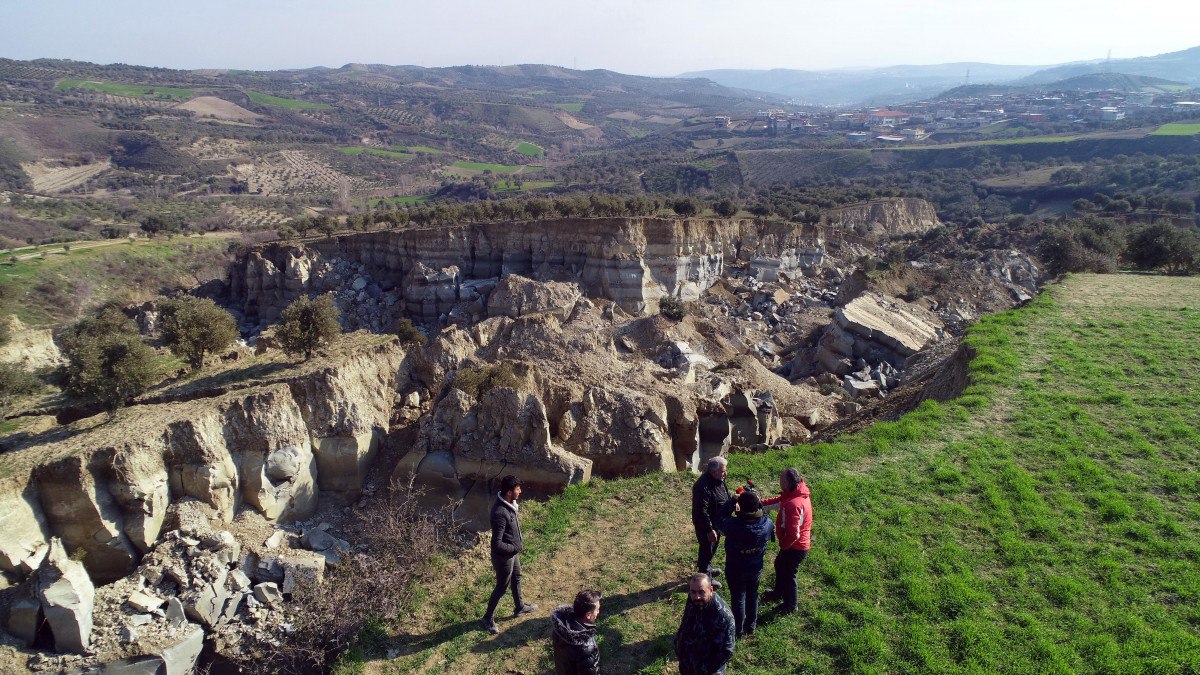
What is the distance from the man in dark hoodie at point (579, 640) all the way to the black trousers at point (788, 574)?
7.83ft

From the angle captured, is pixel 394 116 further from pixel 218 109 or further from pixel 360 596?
pixel 360 596

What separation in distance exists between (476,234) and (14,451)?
27274 millimetres

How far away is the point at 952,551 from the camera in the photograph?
7.59m

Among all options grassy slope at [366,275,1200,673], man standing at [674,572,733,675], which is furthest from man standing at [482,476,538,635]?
man standing at [674,572,733,675]

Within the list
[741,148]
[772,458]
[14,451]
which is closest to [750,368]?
[772,458]

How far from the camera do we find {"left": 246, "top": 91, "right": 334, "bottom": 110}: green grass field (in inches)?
5497

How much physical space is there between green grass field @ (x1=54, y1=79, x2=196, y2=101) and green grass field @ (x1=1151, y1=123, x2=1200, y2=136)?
564ft

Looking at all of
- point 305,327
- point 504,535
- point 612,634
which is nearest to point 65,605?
point 504,535

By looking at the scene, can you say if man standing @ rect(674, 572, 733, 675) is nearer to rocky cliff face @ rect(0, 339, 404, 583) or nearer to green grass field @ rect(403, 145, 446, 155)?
rocky cliff face @ rect(0, 339, 404, 583)

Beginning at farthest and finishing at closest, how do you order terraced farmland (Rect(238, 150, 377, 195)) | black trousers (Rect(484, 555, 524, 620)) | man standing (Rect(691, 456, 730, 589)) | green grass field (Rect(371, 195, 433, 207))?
terraced farmland (Rect(238, 150, 377, 195)), green grass field (Rect(371, 195, 433, 207)), black trousers (Rect(484, 555, 524, 620)), man standing (Rect(691, 456, 730, 589))

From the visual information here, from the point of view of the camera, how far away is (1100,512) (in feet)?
26.5

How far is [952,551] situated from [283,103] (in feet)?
549

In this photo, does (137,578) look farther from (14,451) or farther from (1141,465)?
(1141,465)

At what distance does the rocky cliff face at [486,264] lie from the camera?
34.3 meters
